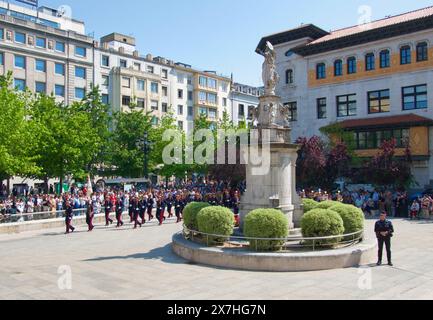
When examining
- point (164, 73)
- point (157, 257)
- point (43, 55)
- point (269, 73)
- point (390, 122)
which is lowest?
point (157, 257)

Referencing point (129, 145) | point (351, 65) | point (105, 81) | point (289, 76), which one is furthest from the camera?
point (105, 81)

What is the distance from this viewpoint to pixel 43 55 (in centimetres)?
4978

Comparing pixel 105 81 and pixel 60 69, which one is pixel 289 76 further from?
pixel 60 69

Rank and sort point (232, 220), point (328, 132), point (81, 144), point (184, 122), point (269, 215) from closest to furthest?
point (269, 215)
point (232, 220)
point (81, 144)
point (328, 132)
point (184, 122)

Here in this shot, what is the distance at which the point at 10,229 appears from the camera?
1942 cm

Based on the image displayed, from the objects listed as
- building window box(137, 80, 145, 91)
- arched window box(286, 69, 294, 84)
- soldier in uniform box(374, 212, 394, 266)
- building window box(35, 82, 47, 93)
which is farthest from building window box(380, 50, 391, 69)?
building window box(35, 82, 47, 93)

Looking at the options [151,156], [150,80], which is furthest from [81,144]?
[150,80]

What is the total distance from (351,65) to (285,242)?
31991mm

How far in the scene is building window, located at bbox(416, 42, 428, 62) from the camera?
35.4 metres

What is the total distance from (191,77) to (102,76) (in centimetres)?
1840

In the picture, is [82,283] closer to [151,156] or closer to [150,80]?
[151,156]

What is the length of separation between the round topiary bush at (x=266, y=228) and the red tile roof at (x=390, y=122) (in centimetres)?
2765

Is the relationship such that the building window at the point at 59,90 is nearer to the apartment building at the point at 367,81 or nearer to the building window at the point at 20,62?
the building window at the point at 20,62

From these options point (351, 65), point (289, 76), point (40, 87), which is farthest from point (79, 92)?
point (351, 65)
